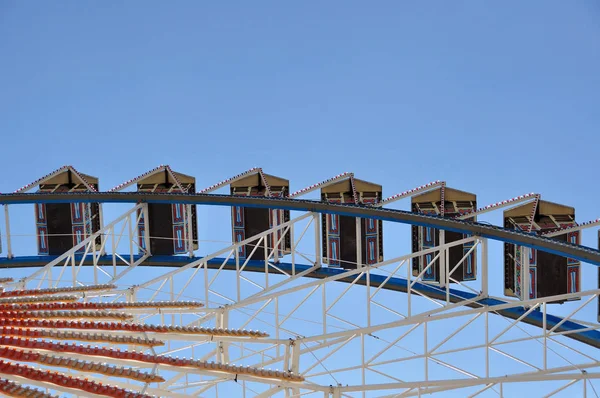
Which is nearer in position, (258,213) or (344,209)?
(344,209)

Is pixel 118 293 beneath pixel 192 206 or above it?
beneath

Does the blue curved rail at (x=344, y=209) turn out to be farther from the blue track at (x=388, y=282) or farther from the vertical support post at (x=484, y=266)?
the blue track at (x=388, y=282)

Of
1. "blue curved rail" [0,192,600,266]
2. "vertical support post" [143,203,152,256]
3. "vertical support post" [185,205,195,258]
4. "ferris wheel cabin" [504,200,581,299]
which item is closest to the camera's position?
"blue curved rail" [0,192,600,266]

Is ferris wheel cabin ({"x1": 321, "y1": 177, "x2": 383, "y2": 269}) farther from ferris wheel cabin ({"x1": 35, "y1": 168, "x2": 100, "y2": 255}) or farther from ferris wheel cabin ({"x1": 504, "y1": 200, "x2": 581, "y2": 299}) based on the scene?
ferris wheel cabin ({"x1": 35, "y1": 168, "x2": 100, "y2": 255})

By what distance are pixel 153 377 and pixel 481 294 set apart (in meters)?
16.3

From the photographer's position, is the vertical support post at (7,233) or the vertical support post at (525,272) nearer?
the vertical support post at (525,272)

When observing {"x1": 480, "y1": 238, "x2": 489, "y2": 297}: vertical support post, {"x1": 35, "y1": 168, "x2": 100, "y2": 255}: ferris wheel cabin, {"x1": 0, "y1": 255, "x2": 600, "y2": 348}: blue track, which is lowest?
{"x1": 0, "y1": 255, "x2": 600, "y2": 348}: blue track

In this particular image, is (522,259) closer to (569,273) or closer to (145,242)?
(569,273)

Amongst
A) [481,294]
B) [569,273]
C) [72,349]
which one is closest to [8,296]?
[72,349]

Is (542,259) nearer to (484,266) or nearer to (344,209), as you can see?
(484,266)

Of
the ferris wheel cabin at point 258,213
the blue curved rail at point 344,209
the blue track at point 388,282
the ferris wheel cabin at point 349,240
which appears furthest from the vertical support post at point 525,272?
the ferris wheel cabin at point 258,213

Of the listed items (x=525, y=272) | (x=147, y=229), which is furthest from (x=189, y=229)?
(x=525, y=272)

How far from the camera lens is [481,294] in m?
30.0

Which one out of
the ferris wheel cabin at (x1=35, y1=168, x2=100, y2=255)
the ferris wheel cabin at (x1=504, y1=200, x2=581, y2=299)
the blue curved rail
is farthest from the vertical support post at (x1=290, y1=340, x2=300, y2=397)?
the ferris wheel cabin at (x1=35, y1=168, x2=100, y2=255)
